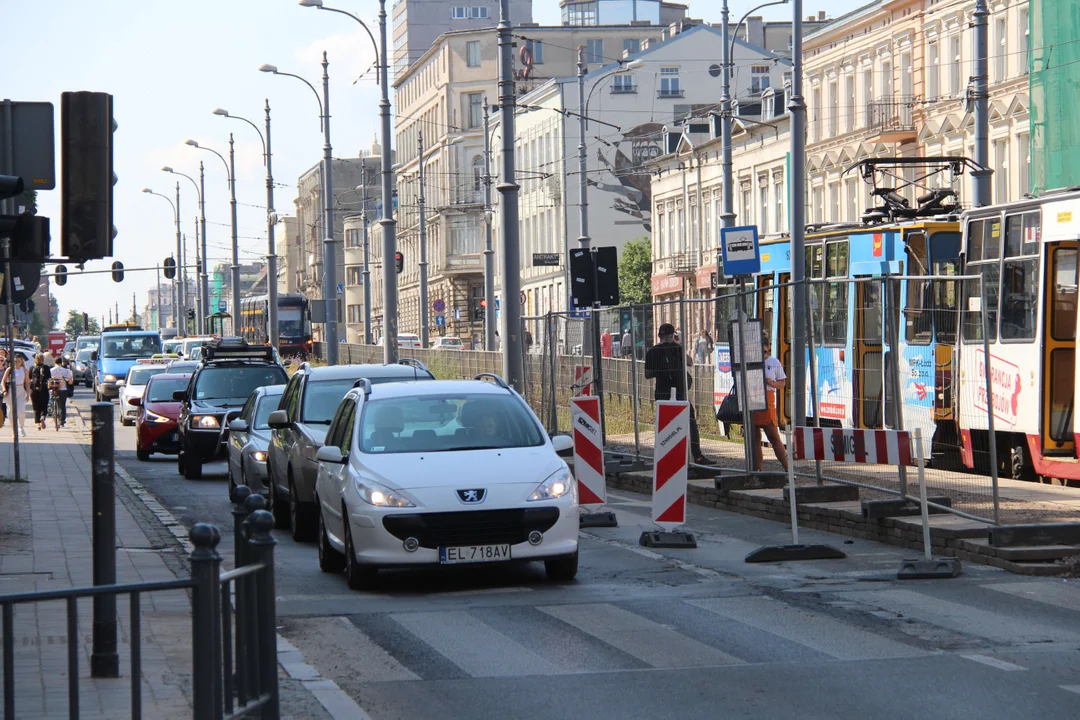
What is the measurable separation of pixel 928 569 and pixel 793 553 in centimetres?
150

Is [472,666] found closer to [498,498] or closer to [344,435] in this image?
[498,498]

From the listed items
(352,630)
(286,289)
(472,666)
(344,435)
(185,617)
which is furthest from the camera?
(286,289)

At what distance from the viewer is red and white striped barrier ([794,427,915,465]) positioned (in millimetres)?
13469

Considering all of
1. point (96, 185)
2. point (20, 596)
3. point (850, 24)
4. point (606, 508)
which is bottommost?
point (606, 508)

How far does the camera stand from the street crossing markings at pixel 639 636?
8.99 m

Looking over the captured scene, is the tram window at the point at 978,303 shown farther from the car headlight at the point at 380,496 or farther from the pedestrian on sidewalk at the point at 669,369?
the car headlight at the point at 380,496

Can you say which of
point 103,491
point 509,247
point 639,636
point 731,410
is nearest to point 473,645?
point 639,636

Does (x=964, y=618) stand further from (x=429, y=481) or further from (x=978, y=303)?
(x=978, y=303)

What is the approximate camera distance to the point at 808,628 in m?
9.99

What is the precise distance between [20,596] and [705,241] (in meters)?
66.1

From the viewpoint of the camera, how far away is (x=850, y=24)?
189 ft

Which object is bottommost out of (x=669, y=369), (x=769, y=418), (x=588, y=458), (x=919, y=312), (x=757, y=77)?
(x=588, y=458)

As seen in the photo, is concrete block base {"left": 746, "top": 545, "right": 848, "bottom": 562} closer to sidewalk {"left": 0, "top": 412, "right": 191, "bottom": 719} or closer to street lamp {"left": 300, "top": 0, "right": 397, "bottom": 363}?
sidewalk {"left": 0, "top": 412, "right": 191, "bottom": 719}

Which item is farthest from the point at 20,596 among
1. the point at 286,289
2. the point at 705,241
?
the point at 286,289
